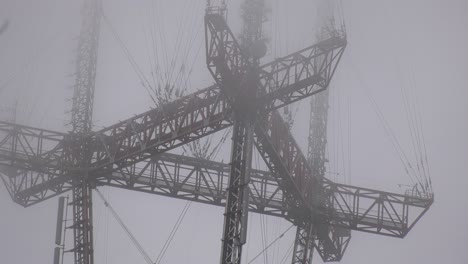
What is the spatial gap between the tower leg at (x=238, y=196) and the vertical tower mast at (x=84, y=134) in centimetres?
1130

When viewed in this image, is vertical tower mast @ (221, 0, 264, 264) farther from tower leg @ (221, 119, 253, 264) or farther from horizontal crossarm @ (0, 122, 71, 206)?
horizontal crossarm @ (0, 122, 71, 206)

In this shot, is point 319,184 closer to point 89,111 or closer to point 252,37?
A: point 252,37

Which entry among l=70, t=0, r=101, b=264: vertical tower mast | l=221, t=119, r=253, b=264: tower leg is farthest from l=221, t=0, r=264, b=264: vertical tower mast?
l=70, t=0, r=101, b=264: vertical tower mast

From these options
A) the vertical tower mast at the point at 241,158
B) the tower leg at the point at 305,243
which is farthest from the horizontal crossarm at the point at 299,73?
the tower leg at the point at 305,243

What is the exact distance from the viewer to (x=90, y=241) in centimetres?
4266

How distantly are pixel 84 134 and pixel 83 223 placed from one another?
448 cm

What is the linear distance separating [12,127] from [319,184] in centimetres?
1594

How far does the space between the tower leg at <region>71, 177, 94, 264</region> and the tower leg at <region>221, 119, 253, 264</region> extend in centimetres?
1153

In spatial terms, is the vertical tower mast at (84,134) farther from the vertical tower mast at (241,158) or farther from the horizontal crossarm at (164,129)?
the vertical tower mast at (241,158)

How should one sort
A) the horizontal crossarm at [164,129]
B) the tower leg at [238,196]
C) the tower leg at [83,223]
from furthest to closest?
the tower leg at [83,223] → the horizontal crossarm at [164,129] → the tower leg at [238,196]

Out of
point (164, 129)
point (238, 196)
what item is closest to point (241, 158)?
point (238, 196)

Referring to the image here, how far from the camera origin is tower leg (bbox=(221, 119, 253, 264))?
32.5 m

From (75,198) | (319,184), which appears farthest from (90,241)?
(319,184)

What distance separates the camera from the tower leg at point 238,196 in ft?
107
